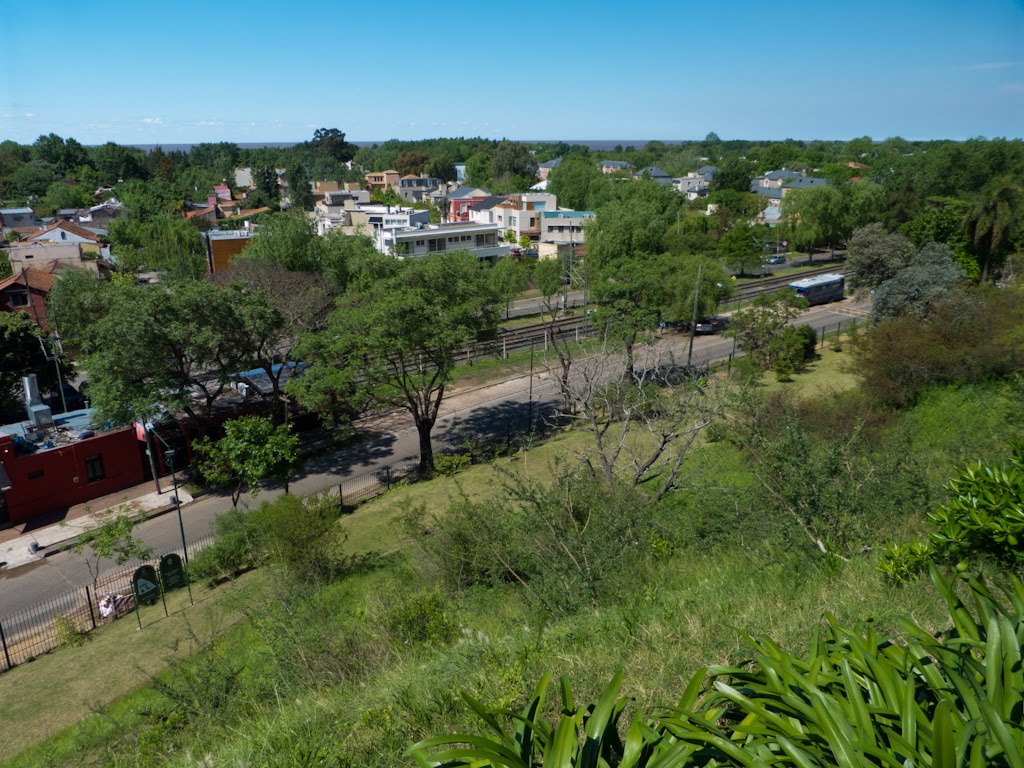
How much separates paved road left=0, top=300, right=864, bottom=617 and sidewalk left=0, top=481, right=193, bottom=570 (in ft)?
1.39

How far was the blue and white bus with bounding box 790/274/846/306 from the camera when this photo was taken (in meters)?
41.6

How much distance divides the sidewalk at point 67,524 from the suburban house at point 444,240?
28.8m

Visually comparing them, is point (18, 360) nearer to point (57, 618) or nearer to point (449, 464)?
point (57, 618)

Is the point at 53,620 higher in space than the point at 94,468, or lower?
lower

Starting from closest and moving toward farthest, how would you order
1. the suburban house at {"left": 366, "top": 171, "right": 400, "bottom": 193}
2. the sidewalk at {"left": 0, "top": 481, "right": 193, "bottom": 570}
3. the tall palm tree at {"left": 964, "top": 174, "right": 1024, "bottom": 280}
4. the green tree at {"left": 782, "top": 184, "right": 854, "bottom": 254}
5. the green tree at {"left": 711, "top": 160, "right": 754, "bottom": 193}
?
the sidewalk at {"left": 0, "top": 481, "right": 193, "bottom": 570}, the tall palm tree at {"left": 964, "top": 174, "right": 1024, "bottom": 280}, the green tree at {"left": 782, "top": 184, "right": 854, "bottom": 254}, the green tree at {"left": 711, "top": 160, "right": 754, "bottom": 193}, the suburban house at {"left": 366, "top": 171, "right": 400, "bottom": 193}

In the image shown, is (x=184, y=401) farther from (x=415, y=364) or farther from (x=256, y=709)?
(x=256, y=709)

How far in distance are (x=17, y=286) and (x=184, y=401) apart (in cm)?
2260

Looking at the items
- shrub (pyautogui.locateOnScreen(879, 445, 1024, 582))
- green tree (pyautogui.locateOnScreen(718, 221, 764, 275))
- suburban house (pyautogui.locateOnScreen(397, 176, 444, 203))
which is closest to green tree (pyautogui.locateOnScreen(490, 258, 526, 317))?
green tree (pyautogui.locateOnScreen(718, 221, 764, 275))

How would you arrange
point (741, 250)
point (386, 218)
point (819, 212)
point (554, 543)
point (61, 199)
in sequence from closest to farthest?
point (554, 543)
point (741, 250)
point (819, 212)
point (386, 218)
point (61, 199)

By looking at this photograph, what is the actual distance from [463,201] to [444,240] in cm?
2771

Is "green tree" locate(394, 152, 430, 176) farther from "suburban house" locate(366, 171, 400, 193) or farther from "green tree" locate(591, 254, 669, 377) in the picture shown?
"green tree" locate(591, 254, 669, 377)

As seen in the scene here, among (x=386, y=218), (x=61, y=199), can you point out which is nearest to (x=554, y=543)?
(x=386, y=218)

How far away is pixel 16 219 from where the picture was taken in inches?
2653

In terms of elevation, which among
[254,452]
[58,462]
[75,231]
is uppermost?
[75,231]
